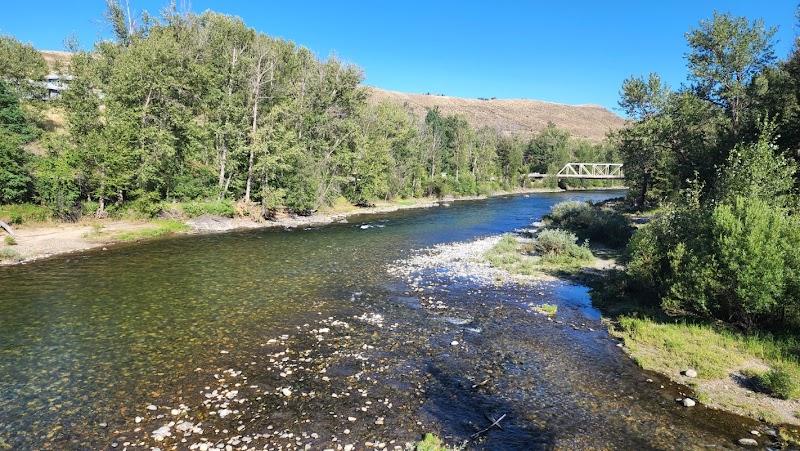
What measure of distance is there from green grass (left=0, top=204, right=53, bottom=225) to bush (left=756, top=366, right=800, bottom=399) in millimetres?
49538

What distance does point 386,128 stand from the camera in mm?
77625

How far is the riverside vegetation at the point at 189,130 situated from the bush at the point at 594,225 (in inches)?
1213

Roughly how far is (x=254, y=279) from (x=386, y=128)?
54.6m

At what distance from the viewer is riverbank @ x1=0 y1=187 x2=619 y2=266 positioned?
32425 mm

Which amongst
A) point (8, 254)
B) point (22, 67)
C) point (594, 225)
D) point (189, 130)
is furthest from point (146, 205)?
point (594, 225)

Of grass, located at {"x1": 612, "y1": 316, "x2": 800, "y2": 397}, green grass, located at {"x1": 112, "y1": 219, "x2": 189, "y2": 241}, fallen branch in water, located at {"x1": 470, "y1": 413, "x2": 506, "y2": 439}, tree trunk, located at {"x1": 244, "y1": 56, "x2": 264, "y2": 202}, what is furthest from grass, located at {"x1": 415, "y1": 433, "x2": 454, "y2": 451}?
tree trunk, located at {"x1": 244, "y1": 56, "x2": 264, "y2": 202}

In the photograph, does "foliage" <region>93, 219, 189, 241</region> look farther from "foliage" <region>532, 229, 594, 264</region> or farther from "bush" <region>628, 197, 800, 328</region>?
"bush" <region>628, 197, 800, 328</region>

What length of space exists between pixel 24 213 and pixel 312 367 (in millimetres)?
37796

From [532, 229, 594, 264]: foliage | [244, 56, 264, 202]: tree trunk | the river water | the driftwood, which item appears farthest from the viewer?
[244, 56, 264, 202]: tree trunk

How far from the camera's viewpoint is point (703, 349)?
1620 cm

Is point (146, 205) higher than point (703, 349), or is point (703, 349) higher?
point (146, 205)

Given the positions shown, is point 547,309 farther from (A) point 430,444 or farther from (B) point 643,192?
(B) point 643,192

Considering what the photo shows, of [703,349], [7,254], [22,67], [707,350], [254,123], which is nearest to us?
[707,350]

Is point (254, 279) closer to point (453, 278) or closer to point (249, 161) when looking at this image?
point (453, 278)
